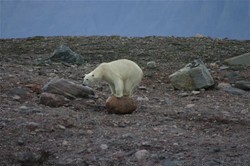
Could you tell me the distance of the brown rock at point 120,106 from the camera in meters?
10.1

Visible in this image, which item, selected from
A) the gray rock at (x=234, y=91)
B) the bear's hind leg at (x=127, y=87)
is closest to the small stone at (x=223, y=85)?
the gray rock at (x=234, y=91)

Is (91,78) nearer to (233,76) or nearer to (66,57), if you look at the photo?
(233,76)

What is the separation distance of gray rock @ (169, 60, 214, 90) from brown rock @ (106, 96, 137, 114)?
12.1 feet

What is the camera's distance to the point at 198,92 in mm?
12953

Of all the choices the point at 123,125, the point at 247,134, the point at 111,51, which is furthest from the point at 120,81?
the point at 111,51

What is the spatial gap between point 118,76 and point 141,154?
11.6 feet

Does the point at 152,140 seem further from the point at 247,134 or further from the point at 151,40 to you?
the point at 151,40

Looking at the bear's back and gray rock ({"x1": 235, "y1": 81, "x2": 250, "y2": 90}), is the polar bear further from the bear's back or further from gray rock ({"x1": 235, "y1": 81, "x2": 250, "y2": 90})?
gray rock ({"x1": 235, "y1": 81, "x2": 250, "y2": 90})

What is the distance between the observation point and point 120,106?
10062 mm

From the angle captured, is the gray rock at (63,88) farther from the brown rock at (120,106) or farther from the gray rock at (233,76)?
the gray rock at (233,76)

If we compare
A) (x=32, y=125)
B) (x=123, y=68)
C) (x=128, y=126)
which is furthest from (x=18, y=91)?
(x=128, y=126)

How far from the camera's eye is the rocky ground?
7.10m

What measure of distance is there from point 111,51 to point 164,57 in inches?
122

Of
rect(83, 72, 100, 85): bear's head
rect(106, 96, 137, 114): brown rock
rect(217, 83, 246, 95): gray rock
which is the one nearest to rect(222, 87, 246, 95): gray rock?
rect(217, 83, 246, 95): gray rock
